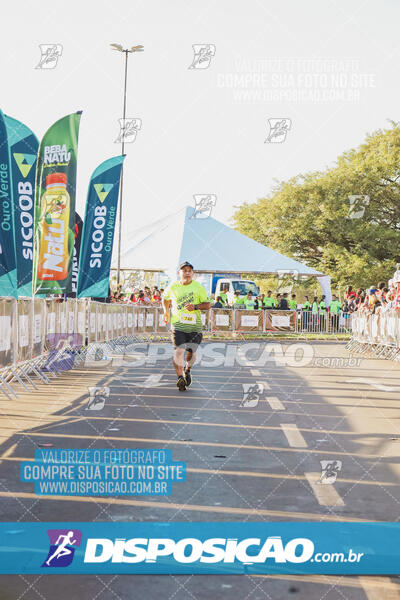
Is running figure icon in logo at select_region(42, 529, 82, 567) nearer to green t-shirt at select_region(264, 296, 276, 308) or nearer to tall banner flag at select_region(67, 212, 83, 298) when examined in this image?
tall banner flag at select_region(67, 212, 83, 298)

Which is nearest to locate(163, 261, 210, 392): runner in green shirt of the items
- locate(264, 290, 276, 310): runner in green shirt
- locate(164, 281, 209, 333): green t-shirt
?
locate(164, 281, 209, 333): green t-shirt

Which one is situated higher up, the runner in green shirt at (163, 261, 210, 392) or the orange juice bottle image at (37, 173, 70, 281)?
the orange juice bottle image at (37, 173, 70, 281)

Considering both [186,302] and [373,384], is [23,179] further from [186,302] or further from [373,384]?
[373,384]

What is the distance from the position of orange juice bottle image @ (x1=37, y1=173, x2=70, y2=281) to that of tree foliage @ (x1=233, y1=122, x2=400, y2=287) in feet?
125

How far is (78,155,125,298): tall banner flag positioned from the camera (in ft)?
67.7

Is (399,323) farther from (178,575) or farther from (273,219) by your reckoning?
(273,219)

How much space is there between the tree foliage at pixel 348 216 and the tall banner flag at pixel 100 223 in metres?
33.5

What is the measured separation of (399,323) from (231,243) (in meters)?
20.8

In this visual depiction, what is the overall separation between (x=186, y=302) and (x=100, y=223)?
349 inches

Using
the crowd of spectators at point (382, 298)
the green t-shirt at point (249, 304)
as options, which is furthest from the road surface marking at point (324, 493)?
the green t-shirt at point (249, 304)

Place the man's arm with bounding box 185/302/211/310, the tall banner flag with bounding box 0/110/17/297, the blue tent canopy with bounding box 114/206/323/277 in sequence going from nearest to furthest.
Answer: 1. the tall banner flag with bounding box 0/110/17/297
2. the man's arm with bounding box 185/302/211/310
3. the blue tent canopy with bounding box 114/206/323/277

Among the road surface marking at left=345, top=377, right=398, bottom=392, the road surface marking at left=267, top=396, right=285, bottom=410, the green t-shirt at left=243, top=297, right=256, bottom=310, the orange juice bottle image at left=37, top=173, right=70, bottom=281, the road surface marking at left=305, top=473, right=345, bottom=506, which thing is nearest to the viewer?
the road surface marking at left=305, top=473, right=345, bottom=506

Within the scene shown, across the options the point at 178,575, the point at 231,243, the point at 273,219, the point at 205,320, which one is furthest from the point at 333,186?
the point at 178,575

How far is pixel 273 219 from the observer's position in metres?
57.5
